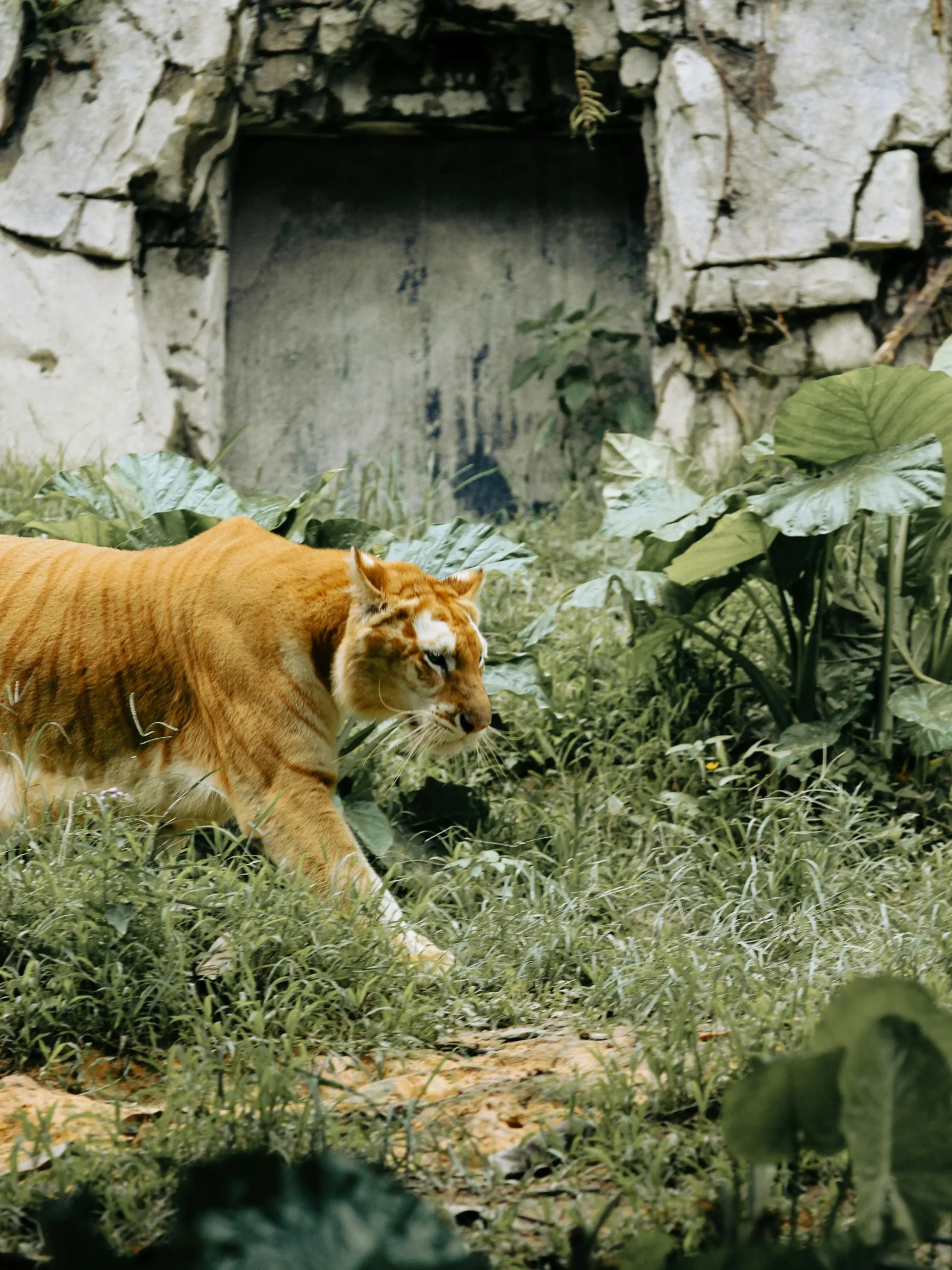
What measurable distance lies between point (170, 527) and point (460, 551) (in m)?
0.89

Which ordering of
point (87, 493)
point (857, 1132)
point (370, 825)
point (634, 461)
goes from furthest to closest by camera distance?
point (634, 461), point (87, 493), point (370, 825), point (857, 1132)

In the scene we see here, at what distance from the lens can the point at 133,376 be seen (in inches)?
242

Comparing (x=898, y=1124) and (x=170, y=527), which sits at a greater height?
(x=170, y=527)

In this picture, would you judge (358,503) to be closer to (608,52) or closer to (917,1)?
(608,52)

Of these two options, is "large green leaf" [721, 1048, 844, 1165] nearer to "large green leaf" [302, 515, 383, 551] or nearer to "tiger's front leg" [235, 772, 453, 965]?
"tiger's front leg" [235, 772, 453, 965]

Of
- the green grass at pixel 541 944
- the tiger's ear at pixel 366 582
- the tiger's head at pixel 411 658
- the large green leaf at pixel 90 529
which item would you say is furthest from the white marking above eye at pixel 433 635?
the large green leaf at pixel 90 529

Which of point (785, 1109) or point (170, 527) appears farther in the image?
point (170, 527)

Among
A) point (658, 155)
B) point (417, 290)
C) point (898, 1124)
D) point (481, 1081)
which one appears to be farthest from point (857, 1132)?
point (417, 290)

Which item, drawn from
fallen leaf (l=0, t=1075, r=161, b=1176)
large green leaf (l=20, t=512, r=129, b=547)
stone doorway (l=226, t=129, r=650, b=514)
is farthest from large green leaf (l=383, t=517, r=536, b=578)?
stone doorway (l=226, t=129, r=650, b=514)

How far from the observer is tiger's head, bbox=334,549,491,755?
338 cm

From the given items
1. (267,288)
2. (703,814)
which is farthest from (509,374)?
(703,814)

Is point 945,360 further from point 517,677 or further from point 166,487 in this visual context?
point 166,487

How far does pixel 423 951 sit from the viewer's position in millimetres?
3199

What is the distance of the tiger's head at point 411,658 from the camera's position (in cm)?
338
